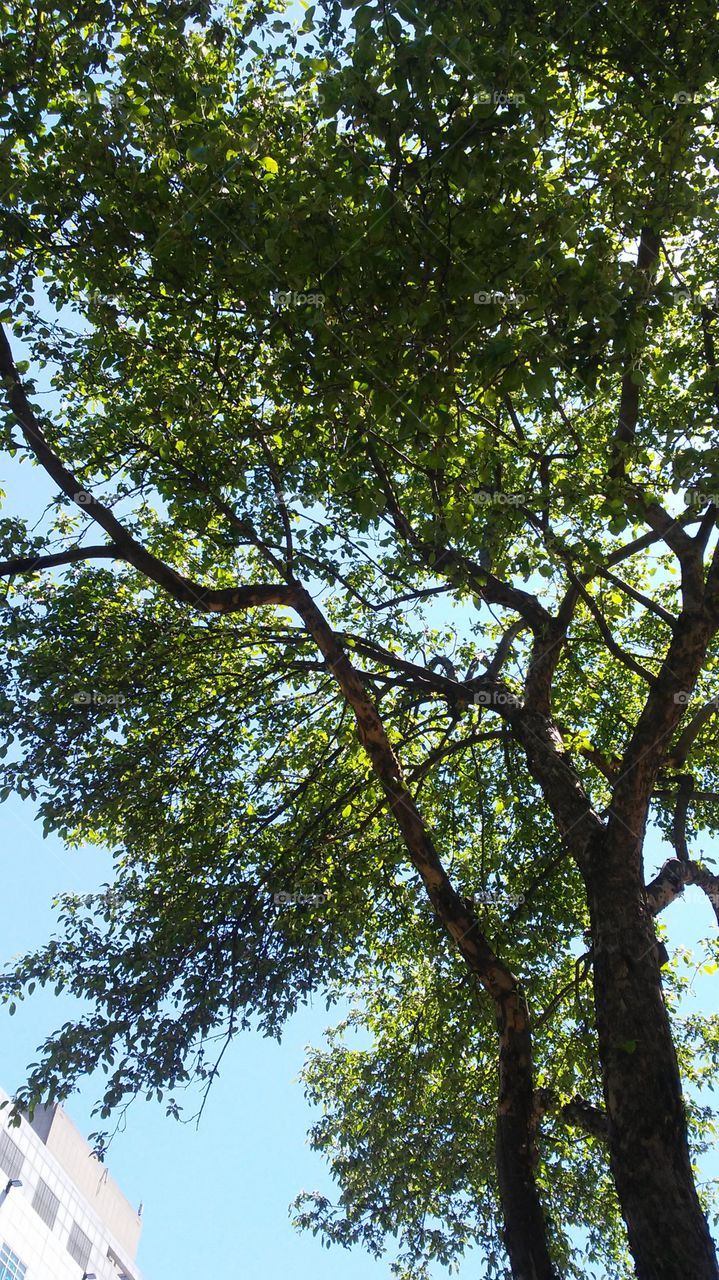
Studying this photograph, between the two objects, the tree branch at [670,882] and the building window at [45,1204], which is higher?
the tree branch at [670,882]

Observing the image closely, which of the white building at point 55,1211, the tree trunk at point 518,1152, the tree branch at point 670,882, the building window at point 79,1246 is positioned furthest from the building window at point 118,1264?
the tree branch at point 670,882

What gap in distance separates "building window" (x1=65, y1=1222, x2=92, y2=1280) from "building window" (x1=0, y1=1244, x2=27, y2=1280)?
923 cm

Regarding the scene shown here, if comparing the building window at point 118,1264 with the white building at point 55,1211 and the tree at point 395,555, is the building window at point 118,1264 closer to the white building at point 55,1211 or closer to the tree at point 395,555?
the white building at point 55,1211

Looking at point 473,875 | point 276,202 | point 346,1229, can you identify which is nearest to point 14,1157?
point 346,1229

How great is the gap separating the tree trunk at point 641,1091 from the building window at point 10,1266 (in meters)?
53.5

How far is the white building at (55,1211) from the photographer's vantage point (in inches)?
1935

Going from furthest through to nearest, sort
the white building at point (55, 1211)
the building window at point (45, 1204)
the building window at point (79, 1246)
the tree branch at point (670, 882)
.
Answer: the building window at point (79, 1246) → the building window at point (45, 1204) → the white building at point (55, 1211) → the tree branch at point (670, 882)

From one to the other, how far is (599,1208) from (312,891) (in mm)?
5530

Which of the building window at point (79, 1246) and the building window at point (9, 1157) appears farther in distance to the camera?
the building window at point (79, 1246)

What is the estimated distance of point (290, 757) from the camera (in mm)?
12133

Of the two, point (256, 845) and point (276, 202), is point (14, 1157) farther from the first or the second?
point (276, 202)

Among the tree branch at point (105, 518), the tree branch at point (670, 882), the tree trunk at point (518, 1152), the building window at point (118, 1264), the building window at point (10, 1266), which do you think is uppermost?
the tree branch at point (105, 518)

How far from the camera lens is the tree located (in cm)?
634

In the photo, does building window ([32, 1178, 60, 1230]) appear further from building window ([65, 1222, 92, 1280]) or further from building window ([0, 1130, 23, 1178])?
building window ([65, 1222, 92, 1280])
